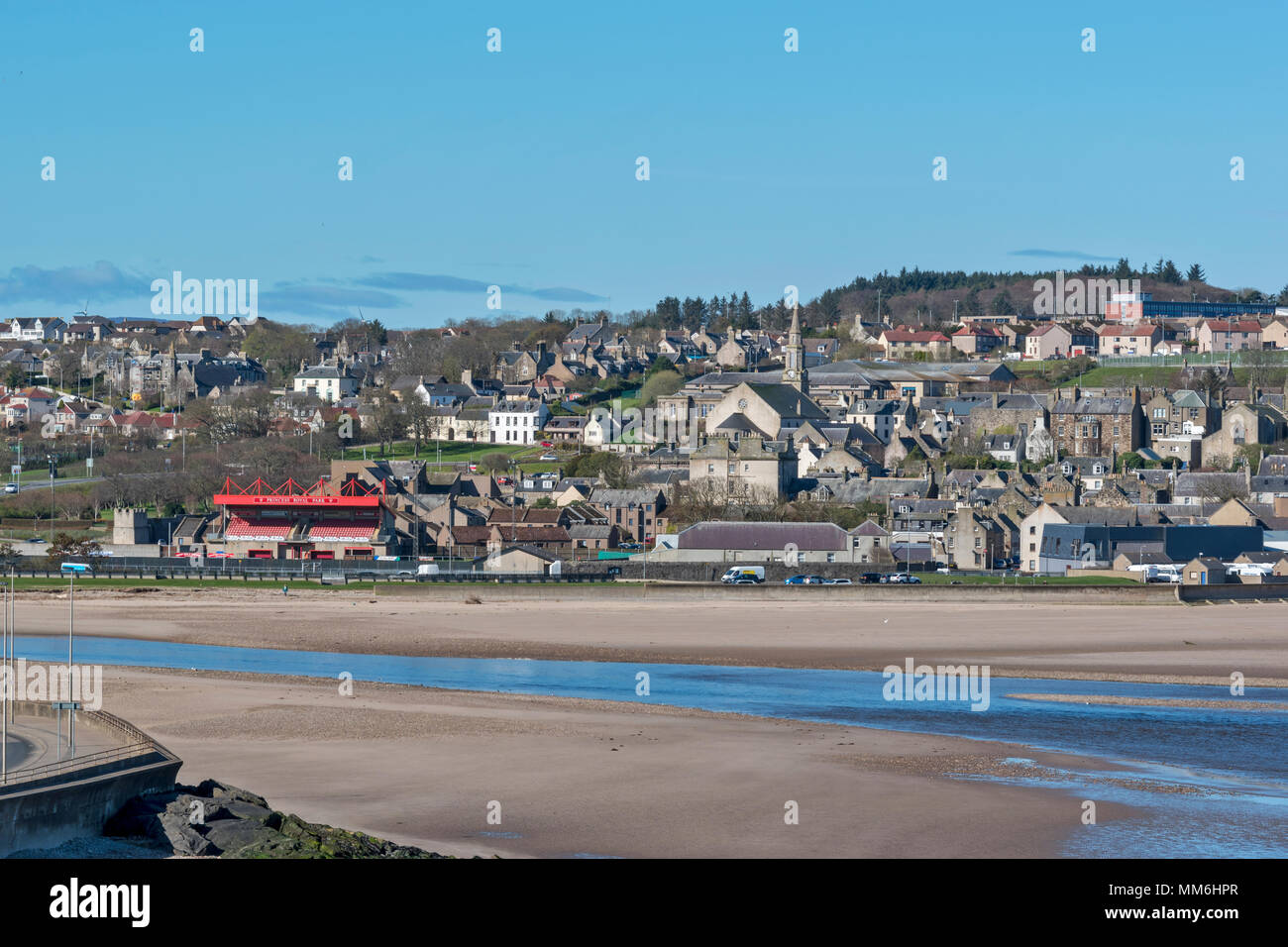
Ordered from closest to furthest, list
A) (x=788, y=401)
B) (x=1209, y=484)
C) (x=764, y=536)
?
(x=764, y=536)
(x=1209, y=484)
(x=788, y=401)

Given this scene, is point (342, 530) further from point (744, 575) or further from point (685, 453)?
point (685, 453)

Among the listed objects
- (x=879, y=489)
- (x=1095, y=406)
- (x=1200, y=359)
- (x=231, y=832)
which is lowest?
(x=231, y=832)

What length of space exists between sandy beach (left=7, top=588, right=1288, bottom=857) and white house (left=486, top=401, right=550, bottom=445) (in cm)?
5471

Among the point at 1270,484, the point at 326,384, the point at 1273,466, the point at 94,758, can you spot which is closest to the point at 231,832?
the point at 94,758

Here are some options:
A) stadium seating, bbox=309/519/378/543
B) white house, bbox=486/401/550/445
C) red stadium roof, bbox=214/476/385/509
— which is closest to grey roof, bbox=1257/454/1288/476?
red stadium roof, bbox=214/476/385/509

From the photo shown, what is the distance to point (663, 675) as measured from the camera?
1324 inches

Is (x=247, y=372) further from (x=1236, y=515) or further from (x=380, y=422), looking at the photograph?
(x=1236, y=515)

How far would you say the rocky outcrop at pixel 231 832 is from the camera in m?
16.7

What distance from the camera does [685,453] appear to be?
82188 millimetres

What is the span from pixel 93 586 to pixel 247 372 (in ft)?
235

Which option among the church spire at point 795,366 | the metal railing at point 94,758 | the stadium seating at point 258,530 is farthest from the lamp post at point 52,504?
the church spire at point 795,366

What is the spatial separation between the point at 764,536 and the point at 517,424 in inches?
1688

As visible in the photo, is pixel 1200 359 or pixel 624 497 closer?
pixel 624 497
